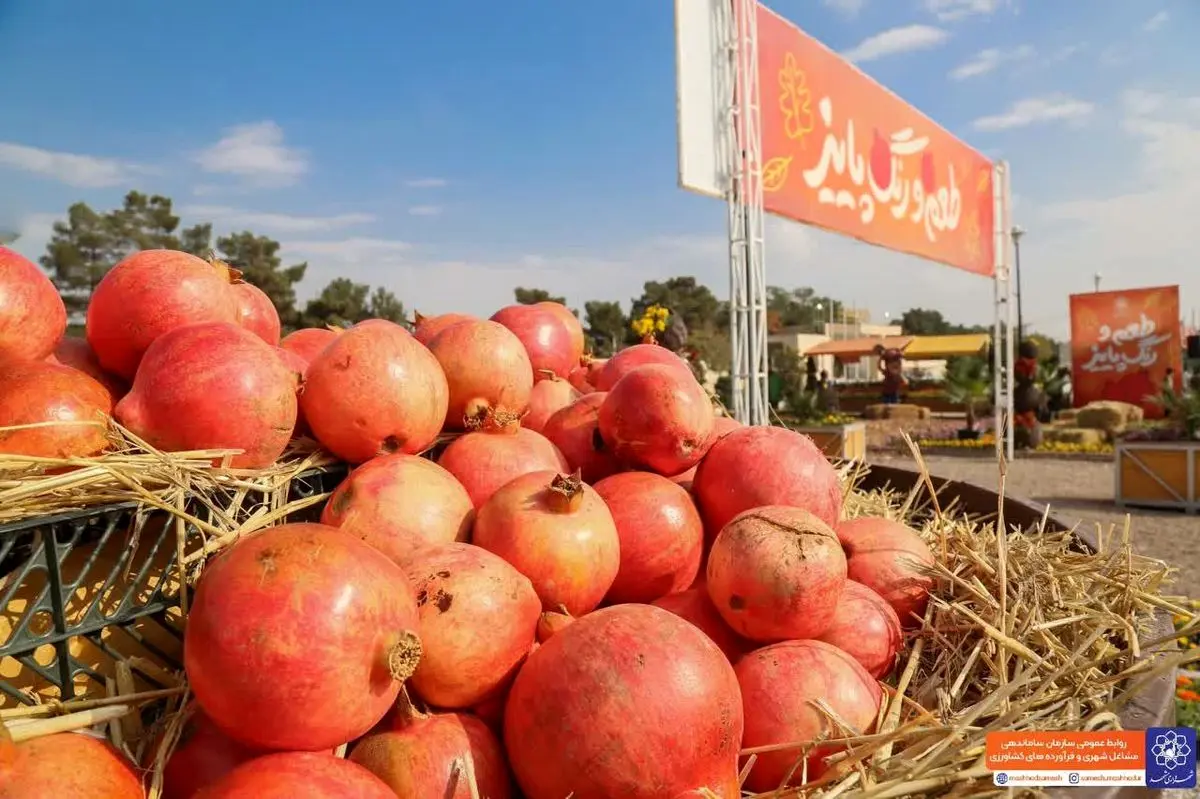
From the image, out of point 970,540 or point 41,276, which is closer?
point 41,276

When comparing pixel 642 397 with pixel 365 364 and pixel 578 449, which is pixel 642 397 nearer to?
pixel 578 449

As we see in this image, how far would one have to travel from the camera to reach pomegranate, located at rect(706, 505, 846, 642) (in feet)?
4.97

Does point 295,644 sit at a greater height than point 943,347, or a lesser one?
lesser

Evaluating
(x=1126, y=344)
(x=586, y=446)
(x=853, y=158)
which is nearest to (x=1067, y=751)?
(x=586, y=446)

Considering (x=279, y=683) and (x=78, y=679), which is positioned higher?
(x=279, y=683)

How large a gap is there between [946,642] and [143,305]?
210 centimetres

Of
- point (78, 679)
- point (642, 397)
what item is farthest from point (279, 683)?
point (642, 397)

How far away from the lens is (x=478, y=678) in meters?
1.35

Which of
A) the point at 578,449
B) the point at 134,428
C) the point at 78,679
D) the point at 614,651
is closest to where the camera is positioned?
the point at 614,651

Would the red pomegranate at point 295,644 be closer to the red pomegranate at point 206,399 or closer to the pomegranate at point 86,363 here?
the red pomegranate at point 206,399

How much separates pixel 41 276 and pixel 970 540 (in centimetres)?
260

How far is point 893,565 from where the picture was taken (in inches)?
75.0

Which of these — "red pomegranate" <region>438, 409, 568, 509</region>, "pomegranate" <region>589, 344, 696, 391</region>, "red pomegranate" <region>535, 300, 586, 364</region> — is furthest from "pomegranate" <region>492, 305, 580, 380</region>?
"red pomegranate" <region>438, 409, 568, 509</region>

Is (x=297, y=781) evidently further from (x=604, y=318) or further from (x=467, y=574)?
(x=604, y=318)
